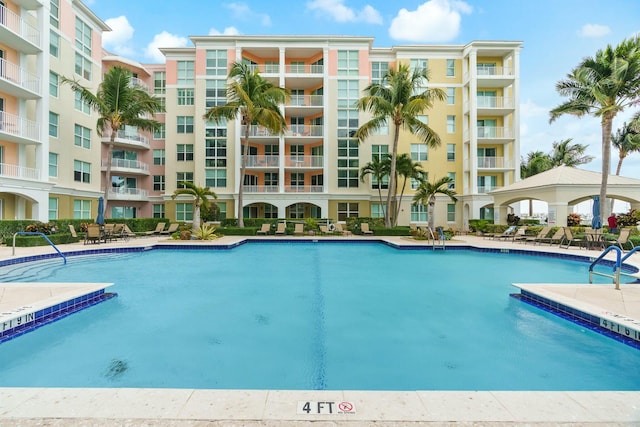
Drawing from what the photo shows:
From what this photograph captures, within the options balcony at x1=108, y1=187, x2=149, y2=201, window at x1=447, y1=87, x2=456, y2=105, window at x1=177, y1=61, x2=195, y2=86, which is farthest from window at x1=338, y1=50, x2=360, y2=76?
balcony at x1=108, y1=187, x2=149, y2=201

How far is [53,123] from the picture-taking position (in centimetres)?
2225

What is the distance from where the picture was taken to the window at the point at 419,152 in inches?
1168

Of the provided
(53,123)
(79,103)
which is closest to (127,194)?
(79,103)

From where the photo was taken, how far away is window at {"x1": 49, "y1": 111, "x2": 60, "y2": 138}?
72.2ft

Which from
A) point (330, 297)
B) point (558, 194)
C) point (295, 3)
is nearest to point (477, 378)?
point (330, 297)

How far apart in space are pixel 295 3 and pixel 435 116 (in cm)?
1487

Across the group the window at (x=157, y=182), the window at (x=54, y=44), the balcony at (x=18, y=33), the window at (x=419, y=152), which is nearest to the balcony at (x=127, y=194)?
the window at (x=157, y=182)

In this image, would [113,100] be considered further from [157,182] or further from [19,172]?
[157,182]

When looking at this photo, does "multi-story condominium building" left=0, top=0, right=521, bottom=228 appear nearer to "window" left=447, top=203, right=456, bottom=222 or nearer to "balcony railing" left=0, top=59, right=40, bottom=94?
"window" left=447, top=203, right=456, bottom=222

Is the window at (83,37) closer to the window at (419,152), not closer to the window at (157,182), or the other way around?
the window at (157,182)

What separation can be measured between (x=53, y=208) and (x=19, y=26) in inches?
418

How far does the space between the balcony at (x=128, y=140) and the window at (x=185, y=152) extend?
395 centimetres

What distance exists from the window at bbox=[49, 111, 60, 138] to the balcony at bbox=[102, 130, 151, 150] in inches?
232

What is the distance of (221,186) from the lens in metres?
28.5
